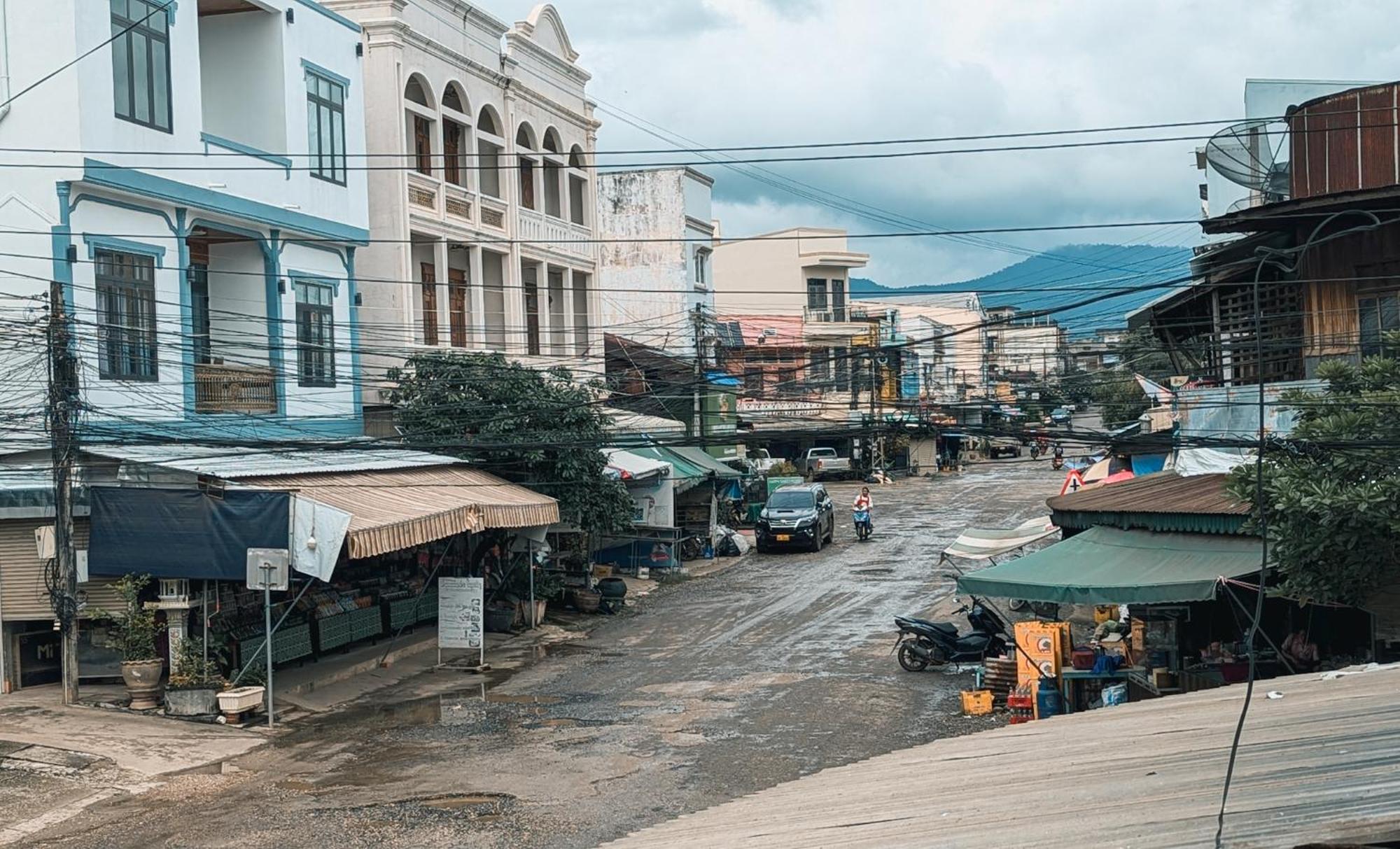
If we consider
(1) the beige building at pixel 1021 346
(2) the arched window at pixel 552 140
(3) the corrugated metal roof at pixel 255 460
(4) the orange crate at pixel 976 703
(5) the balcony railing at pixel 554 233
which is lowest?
(4) the orange crate at pixel 976 703

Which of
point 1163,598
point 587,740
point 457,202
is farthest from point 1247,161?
point 457,202

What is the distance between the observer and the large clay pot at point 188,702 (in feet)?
59.3

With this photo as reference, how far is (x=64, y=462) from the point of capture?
17844 mm

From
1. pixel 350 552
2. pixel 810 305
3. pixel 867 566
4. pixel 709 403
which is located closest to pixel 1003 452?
pixel 810 305

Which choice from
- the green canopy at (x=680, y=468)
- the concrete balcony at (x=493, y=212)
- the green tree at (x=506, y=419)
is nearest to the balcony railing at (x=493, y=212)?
the concrete balcony at (x=493, y=212)

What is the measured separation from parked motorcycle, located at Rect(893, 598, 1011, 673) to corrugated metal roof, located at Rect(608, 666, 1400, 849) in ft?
42.5

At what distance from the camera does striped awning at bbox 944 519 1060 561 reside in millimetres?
24516

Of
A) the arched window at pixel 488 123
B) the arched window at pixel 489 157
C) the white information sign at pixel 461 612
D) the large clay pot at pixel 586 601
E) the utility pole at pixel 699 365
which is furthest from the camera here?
the arched window at pixel 488 123

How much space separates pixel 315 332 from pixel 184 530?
7890mm

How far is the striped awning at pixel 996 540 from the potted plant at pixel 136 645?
13.7m

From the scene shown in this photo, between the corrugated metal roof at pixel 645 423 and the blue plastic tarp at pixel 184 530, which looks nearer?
A: the blue plastic tarp at pixel 184 530

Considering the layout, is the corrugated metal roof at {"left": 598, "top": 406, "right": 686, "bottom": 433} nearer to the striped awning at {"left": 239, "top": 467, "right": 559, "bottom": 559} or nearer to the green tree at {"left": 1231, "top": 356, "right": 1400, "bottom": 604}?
the striped awning at {"left": 239, "top": 467, "right": 559, "bottom": 559}

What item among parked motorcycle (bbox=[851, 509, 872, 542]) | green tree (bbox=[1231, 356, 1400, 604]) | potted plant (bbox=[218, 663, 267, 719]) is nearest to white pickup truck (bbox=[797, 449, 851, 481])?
parked motorcycle (bbox=[851, 509, 872, 542])

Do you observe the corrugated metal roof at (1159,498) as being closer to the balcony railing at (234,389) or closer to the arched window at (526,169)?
the balcony railing at (234,389)
